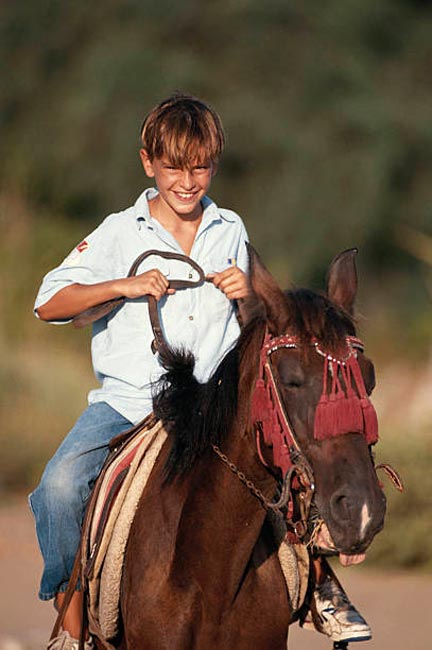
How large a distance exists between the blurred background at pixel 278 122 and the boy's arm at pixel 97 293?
43.9ft

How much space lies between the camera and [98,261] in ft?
15.3

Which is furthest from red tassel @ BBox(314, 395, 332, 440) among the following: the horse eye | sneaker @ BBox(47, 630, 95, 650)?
sneaker @ BBox(47, 630, 95, 650)

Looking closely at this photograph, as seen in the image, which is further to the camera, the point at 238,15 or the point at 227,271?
the point at 238,15

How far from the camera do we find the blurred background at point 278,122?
19.5m

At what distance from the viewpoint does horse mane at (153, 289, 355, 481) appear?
151 inches

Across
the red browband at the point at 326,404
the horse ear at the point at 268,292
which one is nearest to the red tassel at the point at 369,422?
the red browband at the point at 326,404

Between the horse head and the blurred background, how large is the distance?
14.1 m

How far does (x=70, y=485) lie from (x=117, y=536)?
1.09 feet

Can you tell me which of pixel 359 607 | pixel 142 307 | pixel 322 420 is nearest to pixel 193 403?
pixel 142 307

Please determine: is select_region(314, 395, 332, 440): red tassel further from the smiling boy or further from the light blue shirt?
the light blue shirt

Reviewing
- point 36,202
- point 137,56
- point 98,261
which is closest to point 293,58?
point 137,56

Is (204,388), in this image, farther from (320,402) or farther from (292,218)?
(292,218)

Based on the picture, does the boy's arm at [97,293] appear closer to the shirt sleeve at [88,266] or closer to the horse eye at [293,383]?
the shirt sleeve at [88,266]

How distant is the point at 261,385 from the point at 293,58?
1692 cm
